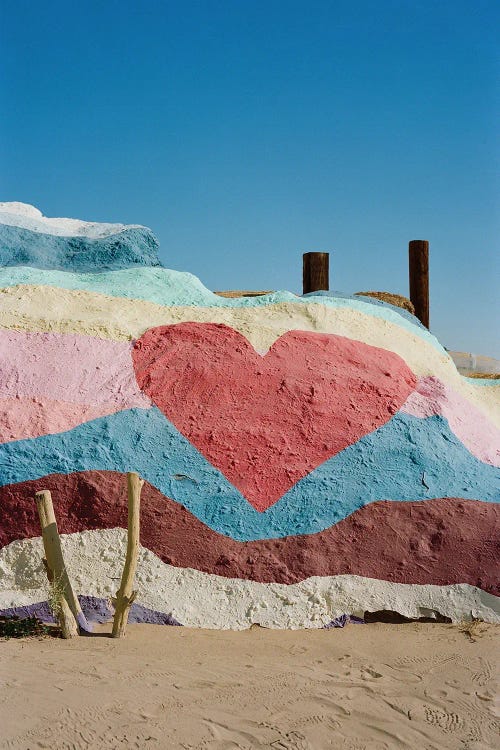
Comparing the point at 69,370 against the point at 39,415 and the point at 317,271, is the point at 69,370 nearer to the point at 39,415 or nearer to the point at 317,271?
the point at 39,415

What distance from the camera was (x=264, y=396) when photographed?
5605mm

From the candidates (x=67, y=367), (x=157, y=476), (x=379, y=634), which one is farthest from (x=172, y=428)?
(x=379, y=634)

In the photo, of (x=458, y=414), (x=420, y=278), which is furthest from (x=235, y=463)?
(x=420, y=278)

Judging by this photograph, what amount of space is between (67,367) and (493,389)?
412 centimetres

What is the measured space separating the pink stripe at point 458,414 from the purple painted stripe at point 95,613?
95.8 inches

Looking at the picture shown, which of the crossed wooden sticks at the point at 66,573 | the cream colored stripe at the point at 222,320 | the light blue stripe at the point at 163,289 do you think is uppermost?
the light blue stripe at the point at 163,289

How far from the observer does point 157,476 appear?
5195 mm

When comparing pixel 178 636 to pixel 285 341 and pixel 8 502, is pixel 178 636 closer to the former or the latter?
pixel 8 502

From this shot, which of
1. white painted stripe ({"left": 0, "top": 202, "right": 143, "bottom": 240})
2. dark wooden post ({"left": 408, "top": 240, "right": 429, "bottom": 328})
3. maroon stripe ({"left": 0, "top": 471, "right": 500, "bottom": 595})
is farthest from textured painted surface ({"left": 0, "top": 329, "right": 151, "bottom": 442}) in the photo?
dark wooden post ({"left": 408, "top": 240, "right": 429, "bottom": 328})

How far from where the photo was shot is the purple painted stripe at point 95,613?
4820mm

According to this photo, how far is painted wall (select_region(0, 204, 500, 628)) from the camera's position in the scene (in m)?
5.00

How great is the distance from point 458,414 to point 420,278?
6331mm

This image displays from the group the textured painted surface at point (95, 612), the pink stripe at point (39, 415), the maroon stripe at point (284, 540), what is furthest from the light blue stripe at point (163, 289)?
the textured painted surface at point (95, 612)

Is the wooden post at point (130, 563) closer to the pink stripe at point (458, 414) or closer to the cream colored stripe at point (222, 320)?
the cream colored stripe at point (222, 320)
